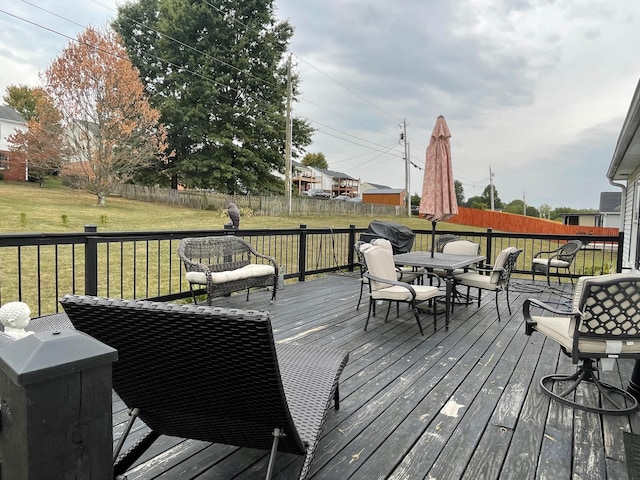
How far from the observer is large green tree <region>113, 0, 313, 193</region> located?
62.9ft

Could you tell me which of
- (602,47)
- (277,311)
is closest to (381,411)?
(277,311)

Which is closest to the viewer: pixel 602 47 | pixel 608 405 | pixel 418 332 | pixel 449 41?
pixel 608 405

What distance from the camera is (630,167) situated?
7305 mm

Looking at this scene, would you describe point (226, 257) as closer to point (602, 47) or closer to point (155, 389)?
point (155, 389)

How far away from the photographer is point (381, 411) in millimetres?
2273

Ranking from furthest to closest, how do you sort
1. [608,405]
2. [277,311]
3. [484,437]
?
[277,311], [608,405], [484,437]

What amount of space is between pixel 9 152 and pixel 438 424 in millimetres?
25291

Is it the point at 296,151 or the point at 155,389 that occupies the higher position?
the point at 296,151

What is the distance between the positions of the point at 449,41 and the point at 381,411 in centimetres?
1065

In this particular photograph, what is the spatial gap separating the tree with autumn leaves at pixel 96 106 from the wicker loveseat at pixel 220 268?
39.5ft

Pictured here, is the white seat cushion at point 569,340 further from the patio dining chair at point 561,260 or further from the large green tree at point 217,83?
the large green tree at point 217,83

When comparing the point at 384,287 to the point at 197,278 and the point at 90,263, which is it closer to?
the point at 197,278

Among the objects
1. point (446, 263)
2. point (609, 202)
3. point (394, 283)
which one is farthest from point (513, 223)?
point (394, 283)

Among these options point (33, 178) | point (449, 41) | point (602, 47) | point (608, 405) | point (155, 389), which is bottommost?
point (608, 405)
